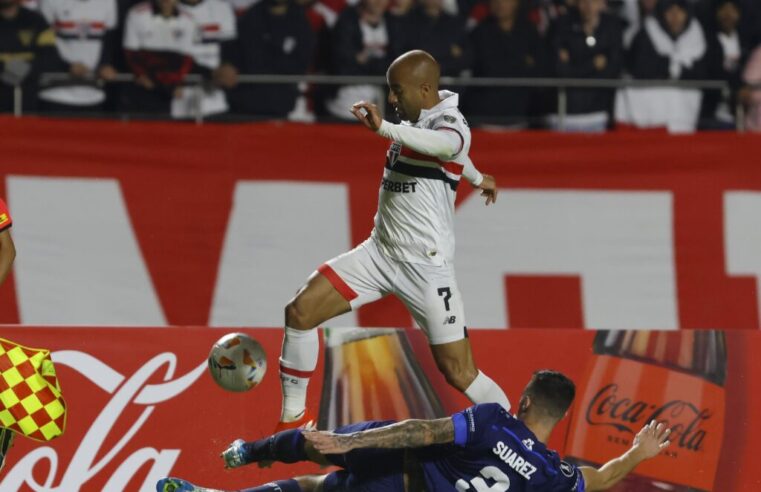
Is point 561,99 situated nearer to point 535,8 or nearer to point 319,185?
point 535,8

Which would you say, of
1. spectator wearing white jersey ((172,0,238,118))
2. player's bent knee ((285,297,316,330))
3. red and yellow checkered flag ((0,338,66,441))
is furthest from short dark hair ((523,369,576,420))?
spectator wearing white jersey ((172,0,238,118))

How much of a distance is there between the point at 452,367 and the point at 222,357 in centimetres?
127

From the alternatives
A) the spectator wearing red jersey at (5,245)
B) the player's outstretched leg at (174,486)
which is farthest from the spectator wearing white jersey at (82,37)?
the player's outstretched leg at (174,486)

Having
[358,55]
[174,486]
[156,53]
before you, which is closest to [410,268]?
[174,486]

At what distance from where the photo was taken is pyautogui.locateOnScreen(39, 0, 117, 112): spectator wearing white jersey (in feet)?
39.9

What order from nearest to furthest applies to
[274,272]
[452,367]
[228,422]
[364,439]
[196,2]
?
1. [364,439]
2. [452,367]
3. [228,422]
4. [274,272]
5. [196,2]

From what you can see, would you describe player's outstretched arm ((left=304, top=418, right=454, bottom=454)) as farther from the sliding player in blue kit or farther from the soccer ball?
the soccer ball

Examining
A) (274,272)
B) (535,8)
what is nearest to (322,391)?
(274,272)

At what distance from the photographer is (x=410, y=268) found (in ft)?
26.4

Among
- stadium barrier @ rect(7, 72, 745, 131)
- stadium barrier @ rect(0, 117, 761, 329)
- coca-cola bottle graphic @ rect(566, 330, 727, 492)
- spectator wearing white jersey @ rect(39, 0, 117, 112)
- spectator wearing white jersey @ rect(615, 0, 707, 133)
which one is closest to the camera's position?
coca-cola bottle graphic @ rect(566, 330, 727, 492)

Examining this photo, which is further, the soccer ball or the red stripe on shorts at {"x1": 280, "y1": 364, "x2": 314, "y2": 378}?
the soccer ball

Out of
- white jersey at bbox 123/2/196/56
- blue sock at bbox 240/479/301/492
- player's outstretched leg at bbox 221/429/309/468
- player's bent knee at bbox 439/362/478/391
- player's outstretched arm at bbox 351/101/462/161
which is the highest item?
white jersey at bbox 123/2/196/56

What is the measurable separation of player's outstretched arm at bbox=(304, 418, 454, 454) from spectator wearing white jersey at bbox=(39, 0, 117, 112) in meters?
5.81

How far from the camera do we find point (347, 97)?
12.5 metres
